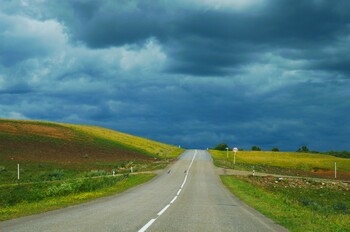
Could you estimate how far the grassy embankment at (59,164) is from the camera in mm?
33438

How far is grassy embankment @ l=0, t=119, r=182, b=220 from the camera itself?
33.4 meters

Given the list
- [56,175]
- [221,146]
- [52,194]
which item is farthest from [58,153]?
[221,146]

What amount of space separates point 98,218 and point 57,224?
81.8 inches

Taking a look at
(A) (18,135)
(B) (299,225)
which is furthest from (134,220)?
(A) (18,135)

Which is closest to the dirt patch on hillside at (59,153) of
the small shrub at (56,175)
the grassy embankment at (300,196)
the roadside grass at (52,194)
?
the small shrub at (56,175)

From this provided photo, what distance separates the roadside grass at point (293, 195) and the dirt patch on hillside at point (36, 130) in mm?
50549

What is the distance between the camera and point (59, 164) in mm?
67250

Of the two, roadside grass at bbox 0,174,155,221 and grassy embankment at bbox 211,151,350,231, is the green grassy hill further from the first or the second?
grassy embankment at bbox 211,151,350,231

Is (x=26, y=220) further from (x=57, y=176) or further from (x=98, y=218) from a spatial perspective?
(x=57, y=176)

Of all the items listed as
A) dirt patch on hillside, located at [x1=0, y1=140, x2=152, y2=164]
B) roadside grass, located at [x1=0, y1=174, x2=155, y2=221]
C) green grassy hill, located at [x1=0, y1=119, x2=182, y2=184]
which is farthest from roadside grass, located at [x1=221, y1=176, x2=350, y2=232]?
dirt patch on hillside, located at [x1=0, y1=140, x2=152, y2=164]

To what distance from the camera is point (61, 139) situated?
94.9m

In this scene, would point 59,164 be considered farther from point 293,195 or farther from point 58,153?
point 293,195

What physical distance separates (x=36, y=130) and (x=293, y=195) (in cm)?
6684

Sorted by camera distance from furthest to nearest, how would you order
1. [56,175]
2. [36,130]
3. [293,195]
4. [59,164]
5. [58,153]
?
[36,130], [58,153], [59,164], [56,175], [293,195]
